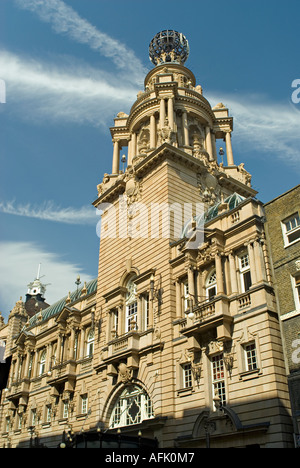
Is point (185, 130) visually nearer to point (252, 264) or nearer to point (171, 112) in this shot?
point (171, 112)

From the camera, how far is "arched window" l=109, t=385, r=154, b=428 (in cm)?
3275

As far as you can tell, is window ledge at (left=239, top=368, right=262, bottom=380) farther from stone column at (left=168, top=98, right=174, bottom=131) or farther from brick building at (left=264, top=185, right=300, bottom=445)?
stone column at (left=168, top=98, right=174, bottom=131)

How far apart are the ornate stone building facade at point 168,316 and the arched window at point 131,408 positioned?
101mm

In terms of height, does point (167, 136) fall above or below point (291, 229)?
above

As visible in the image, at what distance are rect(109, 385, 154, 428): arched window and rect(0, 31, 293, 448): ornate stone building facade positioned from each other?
0.33ft

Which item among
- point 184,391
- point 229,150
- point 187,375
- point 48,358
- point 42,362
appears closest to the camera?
point 184,391

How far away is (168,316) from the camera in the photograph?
108 ft

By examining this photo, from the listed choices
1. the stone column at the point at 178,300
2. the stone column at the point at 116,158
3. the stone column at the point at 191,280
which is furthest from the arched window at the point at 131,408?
the stone column at the point at 116,158

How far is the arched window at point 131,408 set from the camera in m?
32.8

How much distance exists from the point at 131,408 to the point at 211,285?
→ 1102 centimetres

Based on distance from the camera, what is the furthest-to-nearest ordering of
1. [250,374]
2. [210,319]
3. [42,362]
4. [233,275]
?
[42,362]
[233,275]
[210,319]
[250,374]

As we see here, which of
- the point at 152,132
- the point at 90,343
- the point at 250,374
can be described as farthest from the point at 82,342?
the point at 250,374

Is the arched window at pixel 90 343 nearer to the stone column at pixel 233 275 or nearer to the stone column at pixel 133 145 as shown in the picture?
the stone column at pixel 133 145

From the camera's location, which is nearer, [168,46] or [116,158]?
[116,158]
